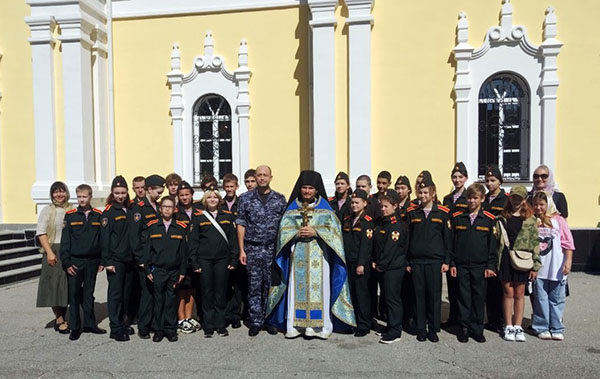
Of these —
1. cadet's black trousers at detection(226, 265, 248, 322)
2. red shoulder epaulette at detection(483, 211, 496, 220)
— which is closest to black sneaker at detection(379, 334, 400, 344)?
red shoulder epaulette at detection(483, 211, 496, 220)

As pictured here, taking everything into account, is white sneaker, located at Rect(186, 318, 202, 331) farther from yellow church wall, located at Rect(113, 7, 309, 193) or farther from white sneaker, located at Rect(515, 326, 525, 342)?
yellow church wall, located at Rect(113, 7, 309, 193)

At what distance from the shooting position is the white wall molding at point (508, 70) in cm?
854

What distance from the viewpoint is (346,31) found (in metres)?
8.85

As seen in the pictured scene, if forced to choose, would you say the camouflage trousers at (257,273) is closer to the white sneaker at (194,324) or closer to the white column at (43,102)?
the white sneaker at (194,324)

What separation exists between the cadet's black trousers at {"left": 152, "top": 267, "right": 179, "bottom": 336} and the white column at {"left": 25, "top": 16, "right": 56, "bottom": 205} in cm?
557

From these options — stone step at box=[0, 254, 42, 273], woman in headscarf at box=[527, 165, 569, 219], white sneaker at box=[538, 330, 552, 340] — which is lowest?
white sneaker at box=[538, 330, 552, 340]

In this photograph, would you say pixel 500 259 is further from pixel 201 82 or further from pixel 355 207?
pixel 201 82

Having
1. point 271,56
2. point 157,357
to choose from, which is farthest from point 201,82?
point 157,357

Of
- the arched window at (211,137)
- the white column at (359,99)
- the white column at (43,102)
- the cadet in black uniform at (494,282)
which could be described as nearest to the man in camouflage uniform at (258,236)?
the cadet in black uniform at (494,282)

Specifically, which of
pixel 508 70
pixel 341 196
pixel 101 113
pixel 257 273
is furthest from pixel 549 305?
pixel 101 113

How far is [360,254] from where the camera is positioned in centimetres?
513

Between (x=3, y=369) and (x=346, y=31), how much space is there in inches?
291

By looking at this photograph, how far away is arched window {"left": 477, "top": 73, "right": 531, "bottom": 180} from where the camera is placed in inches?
348

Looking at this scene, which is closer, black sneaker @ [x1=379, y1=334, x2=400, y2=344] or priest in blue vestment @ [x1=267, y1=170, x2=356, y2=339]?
black sneaker @ [x1=379, y1=334, x2=400, y2=344]
